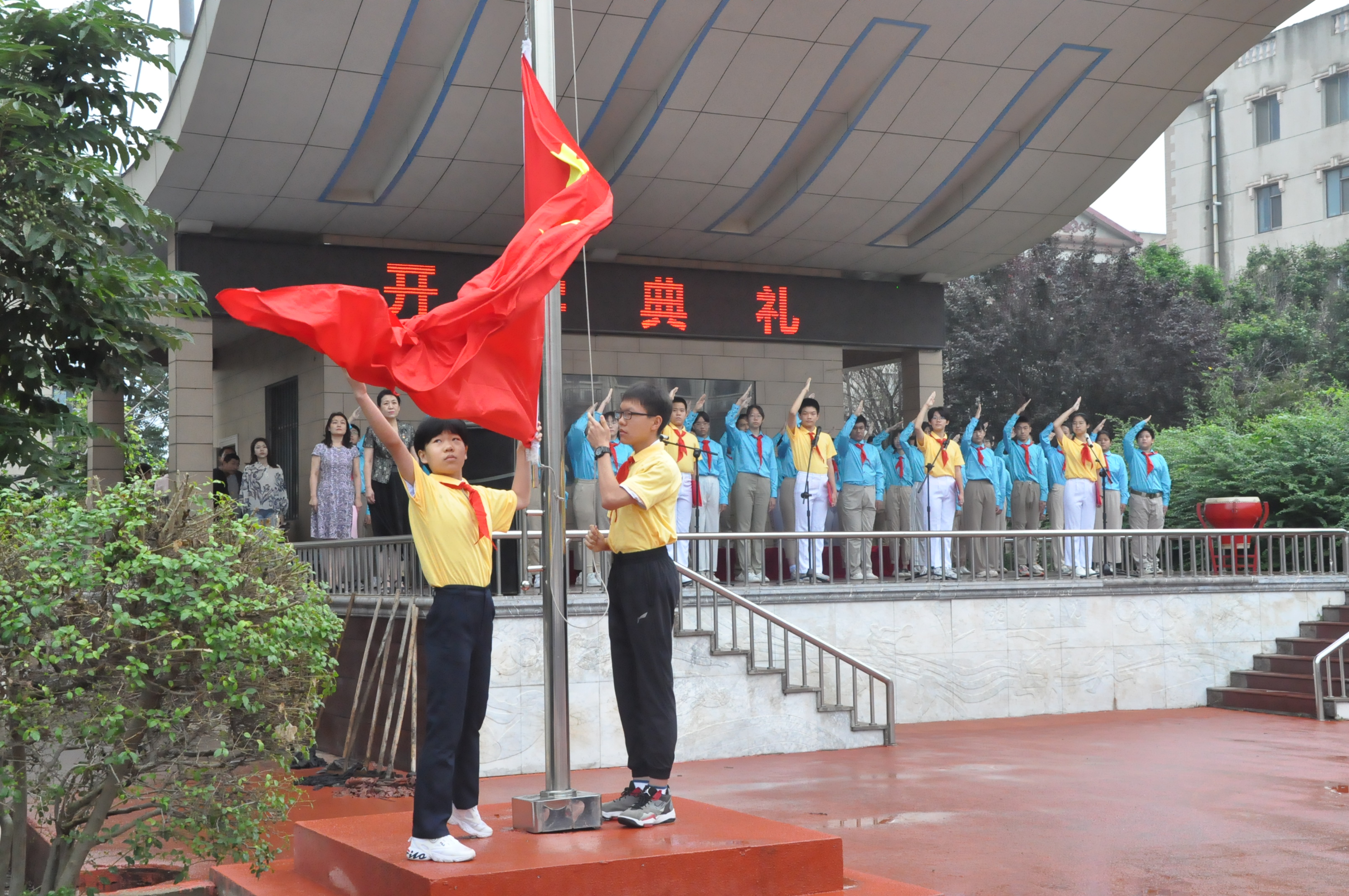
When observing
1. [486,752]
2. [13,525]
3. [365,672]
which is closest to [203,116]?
[365,672]

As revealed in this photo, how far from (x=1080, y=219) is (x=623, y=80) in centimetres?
2966

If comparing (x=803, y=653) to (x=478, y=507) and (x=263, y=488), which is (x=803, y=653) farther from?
(x=263, y=488)

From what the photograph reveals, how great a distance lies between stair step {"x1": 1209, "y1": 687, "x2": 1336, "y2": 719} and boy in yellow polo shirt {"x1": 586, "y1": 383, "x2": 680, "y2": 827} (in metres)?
9.78

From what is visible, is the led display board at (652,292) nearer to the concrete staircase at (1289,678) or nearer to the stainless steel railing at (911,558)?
the stainless steel railing at (911,558)

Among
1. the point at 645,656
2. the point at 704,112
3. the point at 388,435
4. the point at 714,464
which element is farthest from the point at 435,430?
the point at 704,112

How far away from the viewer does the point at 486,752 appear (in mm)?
9867

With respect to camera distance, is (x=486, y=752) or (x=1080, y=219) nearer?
(x=486, y=752)

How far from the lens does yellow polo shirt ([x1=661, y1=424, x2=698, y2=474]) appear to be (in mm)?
12711

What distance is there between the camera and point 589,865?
16.4 feet

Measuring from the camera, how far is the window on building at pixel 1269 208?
38.7 m

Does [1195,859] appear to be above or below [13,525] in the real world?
below

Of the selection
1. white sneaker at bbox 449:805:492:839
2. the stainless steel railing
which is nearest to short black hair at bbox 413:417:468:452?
white sneaker at bbox 449:805:492:839

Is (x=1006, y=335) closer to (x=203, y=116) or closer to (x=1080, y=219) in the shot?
(x=1080, y=219)

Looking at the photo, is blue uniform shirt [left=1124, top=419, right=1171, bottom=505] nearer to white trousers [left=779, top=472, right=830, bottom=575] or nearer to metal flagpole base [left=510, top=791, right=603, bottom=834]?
white trousers [left=779, top=472, right=830, bottom=575]
